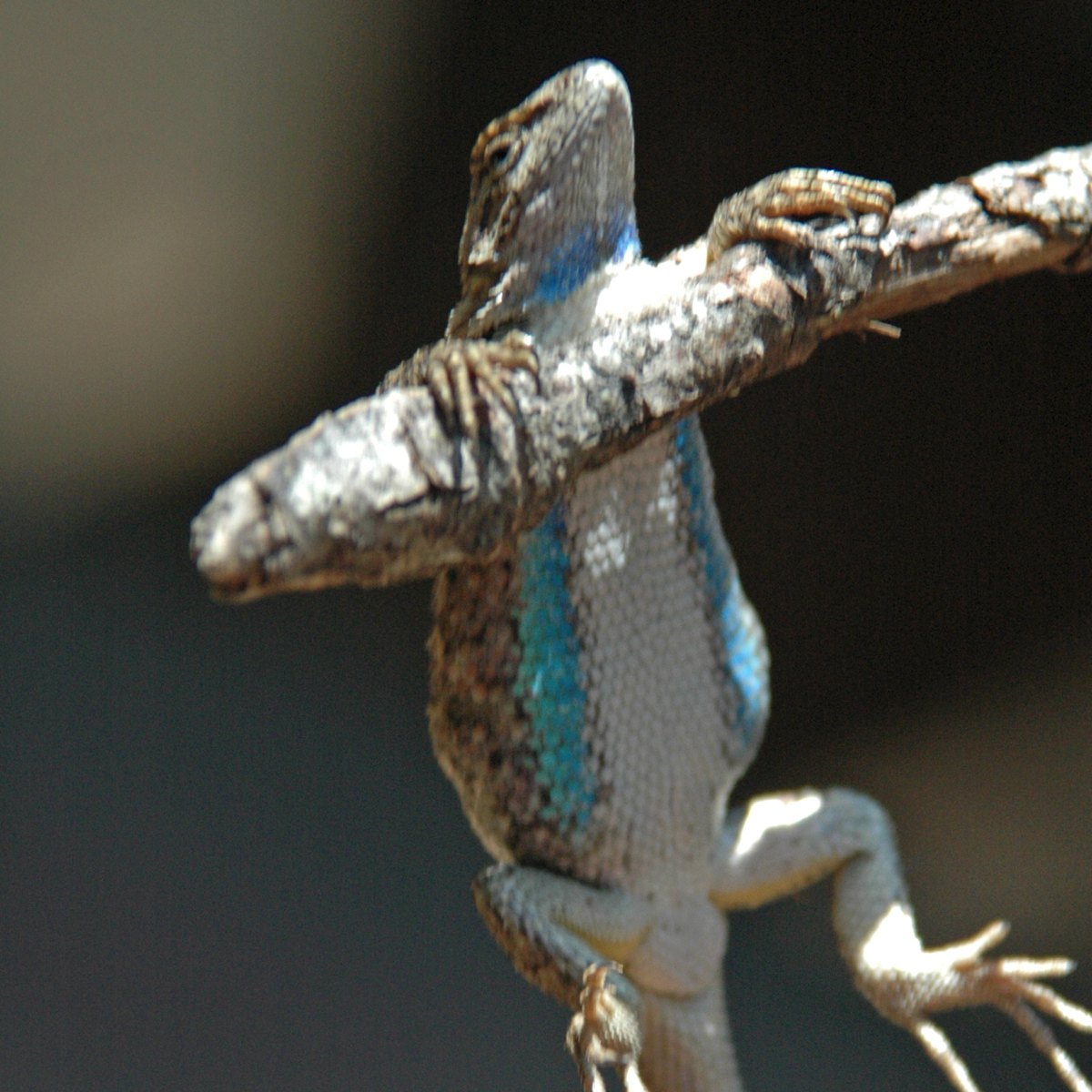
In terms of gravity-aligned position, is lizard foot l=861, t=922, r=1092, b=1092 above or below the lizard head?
below

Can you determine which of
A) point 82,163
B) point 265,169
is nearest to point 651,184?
point 265,169

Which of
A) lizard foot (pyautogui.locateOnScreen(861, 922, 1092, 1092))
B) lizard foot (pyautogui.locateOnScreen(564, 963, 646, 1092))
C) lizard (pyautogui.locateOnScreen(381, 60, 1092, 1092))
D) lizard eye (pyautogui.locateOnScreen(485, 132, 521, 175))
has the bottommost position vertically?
lizard foot (pyautogui.locateOnScreen(861, 922, 1092, 1092))

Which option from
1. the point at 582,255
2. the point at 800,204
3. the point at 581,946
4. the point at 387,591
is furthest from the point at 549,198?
the point at 387,591

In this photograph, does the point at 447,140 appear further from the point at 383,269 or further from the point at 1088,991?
the point at 1088,991

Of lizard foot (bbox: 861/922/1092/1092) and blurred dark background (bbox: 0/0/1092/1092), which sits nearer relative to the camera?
lizard foot (bbox: 861/922/1092/1092)

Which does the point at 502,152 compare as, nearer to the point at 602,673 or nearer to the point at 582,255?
the point at 582,255

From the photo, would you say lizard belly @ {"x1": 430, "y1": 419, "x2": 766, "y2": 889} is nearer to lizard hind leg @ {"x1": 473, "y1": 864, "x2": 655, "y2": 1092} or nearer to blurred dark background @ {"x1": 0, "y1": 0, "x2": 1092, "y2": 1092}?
lizard hind leg @ {"x1": 473, "y1": 864, "x2": 655, "y2": 1092}

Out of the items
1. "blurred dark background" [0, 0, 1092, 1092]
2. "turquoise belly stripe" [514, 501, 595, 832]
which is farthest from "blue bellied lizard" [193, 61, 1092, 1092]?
"blurred dark background" [0, 0, 1092, 1092]
